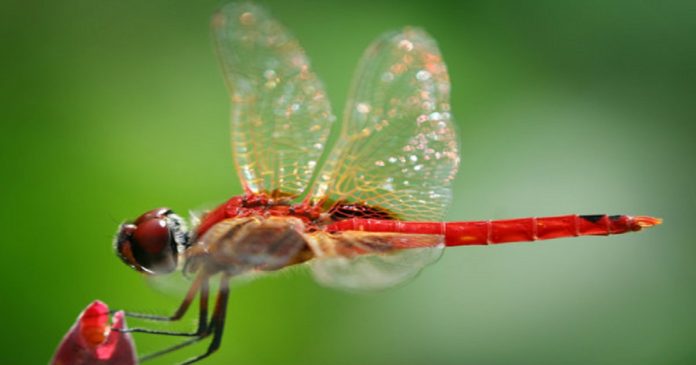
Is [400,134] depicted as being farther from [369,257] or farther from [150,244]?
[150,244]

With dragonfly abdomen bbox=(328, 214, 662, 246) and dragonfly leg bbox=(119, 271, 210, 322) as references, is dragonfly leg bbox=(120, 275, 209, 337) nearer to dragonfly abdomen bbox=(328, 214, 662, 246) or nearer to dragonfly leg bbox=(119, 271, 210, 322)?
dragonfly leg bbox=(119, 271, 210, 322)

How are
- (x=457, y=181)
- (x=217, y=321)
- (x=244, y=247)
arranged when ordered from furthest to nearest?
1. (x=457, y=181)
2. (x=217, y=321)
3. (x=244, y=247)

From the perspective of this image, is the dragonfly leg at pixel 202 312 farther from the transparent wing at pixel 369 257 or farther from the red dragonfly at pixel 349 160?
the transparent wing at pixel 369 257

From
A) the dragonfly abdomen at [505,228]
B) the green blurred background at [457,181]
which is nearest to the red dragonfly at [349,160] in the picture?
the dragonfly abdomen at [505,228]

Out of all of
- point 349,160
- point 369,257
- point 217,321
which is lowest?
point 217,321

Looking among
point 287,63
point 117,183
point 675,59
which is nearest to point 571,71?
point 675,59

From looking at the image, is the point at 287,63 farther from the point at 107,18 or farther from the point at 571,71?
the point at 107,18

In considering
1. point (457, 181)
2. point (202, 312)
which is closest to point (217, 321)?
point (202, 312)

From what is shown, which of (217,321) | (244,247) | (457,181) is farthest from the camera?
(457,181)
